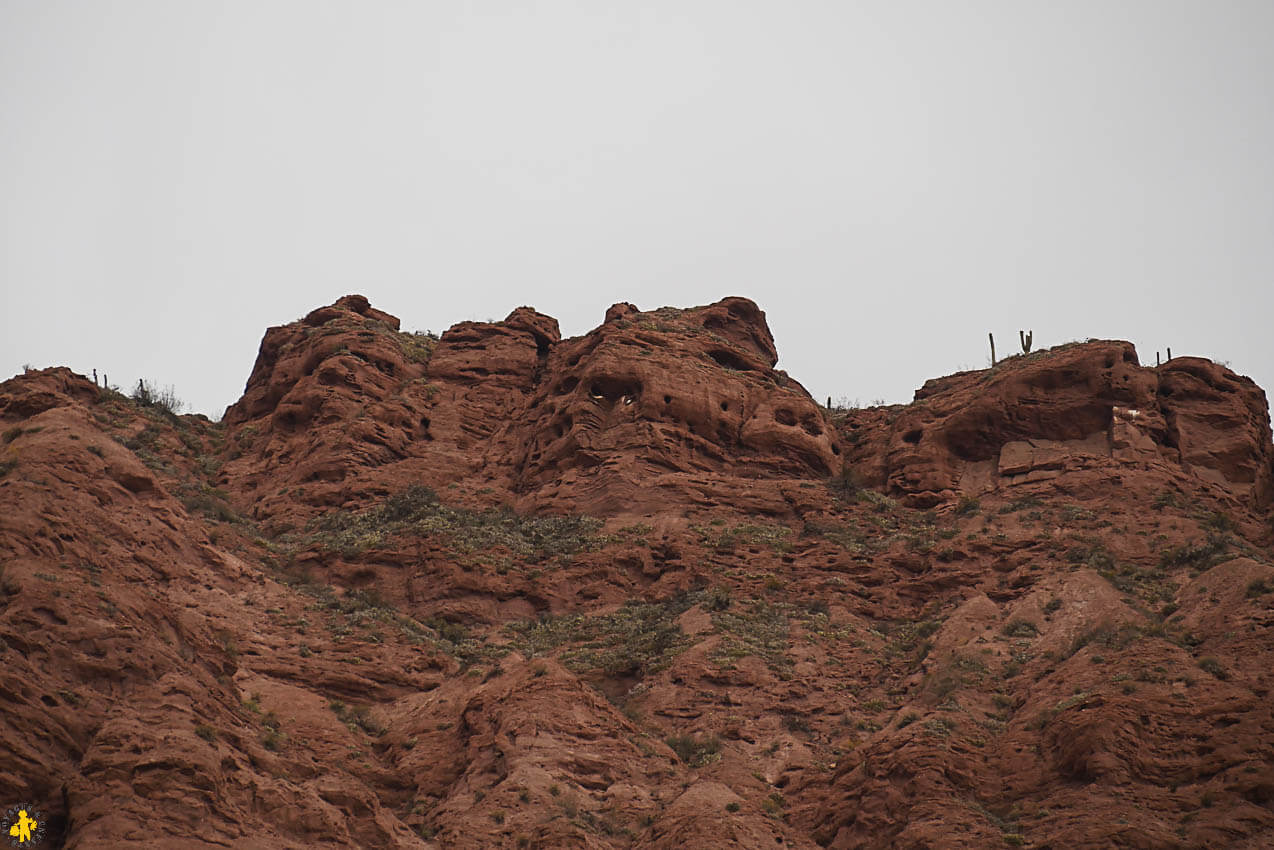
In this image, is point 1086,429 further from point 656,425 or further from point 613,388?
point 613,388

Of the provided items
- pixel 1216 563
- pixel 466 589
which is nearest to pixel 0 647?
pixel 466 589

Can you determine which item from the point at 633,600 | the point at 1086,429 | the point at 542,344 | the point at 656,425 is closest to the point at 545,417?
the point at 656,425

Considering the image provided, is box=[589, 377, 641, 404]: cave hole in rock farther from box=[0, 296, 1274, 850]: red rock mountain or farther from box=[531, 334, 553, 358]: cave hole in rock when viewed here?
box=[531, 334, 553, 358]: cave hole in rock

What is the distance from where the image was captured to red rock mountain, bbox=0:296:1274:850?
29.0 m

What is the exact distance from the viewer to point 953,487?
5188 cm

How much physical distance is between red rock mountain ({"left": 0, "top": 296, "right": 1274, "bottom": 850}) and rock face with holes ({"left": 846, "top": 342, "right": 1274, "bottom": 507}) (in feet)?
0.53

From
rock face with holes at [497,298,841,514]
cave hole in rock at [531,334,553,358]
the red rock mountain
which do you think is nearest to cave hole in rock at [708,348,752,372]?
rock face with holes at [497,298,841,514]

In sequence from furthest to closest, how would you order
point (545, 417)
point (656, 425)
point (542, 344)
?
point (542, 344) → point (545, 417) → point (656, 425)

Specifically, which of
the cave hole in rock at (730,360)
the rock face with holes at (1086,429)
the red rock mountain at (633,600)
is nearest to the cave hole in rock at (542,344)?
the red rock mountain at (633,600)

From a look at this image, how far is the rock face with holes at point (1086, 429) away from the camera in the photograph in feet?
165

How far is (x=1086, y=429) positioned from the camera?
2024 inches

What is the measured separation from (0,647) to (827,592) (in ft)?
80.1

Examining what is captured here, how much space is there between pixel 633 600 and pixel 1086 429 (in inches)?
722

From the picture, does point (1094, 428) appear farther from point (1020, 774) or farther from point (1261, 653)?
point (1020, 774)
